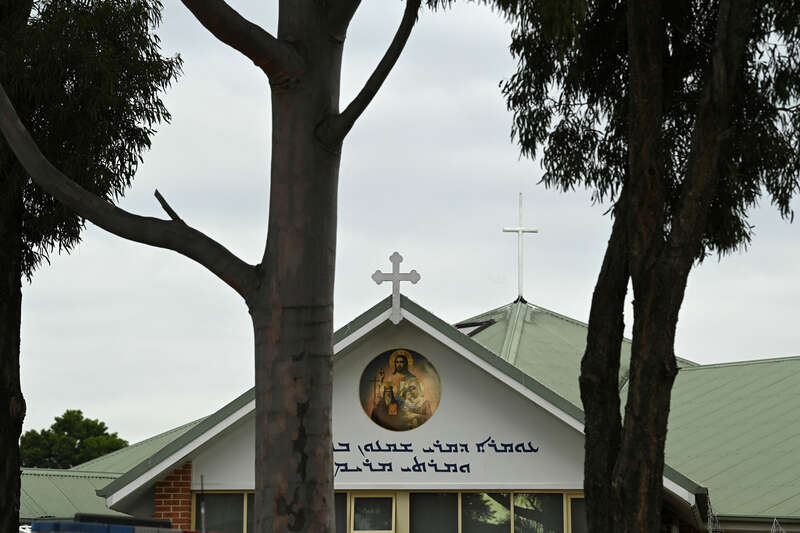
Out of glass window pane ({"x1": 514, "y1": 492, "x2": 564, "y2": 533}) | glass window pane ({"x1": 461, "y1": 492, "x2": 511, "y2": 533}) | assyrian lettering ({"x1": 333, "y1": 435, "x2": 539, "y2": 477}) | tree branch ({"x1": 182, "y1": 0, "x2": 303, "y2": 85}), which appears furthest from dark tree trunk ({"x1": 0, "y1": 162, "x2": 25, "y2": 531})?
glass window pane ({"x1": 514, "y1": 492, "x2": 564, "y2": 533})

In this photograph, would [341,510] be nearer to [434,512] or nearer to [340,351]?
[434,512]

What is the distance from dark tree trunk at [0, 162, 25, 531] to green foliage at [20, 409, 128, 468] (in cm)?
5986

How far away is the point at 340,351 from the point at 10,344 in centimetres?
584

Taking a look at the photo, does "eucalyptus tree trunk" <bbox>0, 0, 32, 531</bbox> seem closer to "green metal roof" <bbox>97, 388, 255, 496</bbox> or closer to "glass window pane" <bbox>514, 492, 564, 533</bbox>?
"green metal roof" <bbox>97, 388, 255, 496</bbox>

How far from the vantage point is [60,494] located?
2836cm

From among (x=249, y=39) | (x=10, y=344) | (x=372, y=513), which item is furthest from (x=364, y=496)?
(x=249, y=39)

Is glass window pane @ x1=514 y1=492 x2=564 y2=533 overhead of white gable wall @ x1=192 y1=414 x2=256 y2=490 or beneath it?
beneath

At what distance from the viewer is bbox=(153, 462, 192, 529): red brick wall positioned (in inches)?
754

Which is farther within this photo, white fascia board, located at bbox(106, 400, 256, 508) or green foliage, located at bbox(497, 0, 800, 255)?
white fascia board, located at bbox(106, 400, 256, 508)

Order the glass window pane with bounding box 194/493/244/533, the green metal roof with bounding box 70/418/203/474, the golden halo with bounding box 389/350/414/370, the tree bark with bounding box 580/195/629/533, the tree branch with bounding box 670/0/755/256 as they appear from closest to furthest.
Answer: the tree branch with bounding box 670/0/755/256 < the tree bark with bounding box 580/195/629/533 < the golden halo with bounding box 389/350/414/370 < the glass window pane with bounding box 194/493/244/533 < the green metal roof with bounding box 70/418/203/474

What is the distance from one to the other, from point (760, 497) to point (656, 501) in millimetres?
6787

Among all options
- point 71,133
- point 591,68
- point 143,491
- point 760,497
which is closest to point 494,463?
point 760,497

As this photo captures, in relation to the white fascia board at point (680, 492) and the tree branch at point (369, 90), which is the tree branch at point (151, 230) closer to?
the tree branch at point (369, 90)

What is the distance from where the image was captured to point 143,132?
15.4 m
